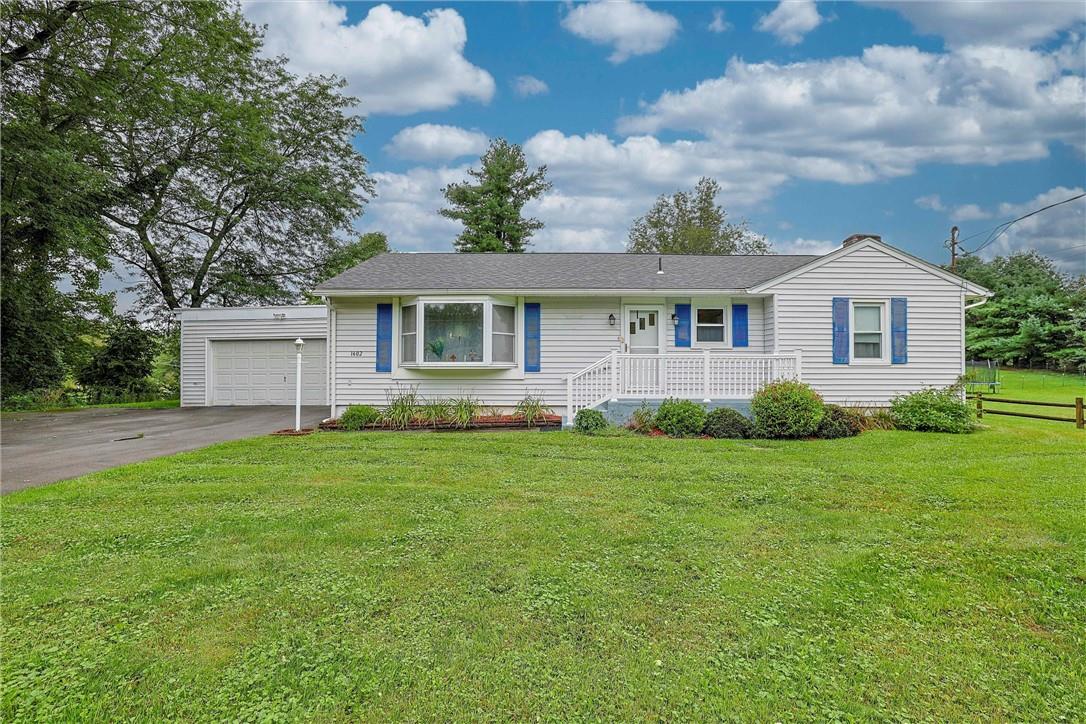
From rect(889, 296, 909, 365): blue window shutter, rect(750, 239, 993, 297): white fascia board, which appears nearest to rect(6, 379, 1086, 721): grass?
rect(889, 296, 909, 365): blue window shutter

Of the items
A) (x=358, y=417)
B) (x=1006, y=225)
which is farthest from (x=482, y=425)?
(x=1006, y=225)

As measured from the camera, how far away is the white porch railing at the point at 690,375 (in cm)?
1025

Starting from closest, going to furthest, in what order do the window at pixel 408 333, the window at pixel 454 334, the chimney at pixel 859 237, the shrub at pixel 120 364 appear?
the window at pixel 454 334 → the window at pixel 408 333 → the chimney at pixel 859 237 → the shrub at pixel 120 364

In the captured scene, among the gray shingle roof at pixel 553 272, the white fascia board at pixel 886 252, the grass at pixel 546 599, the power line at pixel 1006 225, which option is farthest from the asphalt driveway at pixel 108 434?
the power line at pixel 1006 225

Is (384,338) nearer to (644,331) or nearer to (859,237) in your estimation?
(644,331)

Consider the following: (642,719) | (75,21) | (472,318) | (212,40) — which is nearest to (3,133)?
(75,21)

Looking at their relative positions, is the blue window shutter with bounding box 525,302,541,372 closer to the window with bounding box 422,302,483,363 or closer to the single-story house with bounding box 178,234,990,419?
the single-story house with bounding box 178,234,990,419

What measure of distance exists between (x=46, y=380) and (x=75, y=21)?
11.1 m

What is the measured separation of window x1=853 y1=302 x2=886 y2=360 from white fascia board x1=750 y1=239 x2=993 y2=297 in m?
1.13

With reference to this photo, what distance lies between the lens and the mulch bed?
10.2 m

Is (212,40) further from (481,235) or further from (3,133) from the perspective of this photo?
(481,235)

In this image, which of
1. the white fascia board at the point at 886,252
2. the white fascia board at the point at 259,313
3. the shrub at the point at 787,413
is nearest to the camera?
the shrub at the point at 787,413

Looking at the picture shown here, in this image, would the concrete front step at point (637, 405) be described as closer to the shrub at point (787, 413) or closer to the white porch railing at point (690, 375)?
the white porch railing at point (690, 375)

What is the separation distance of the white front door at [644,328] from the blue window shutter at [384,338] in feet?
17.4
